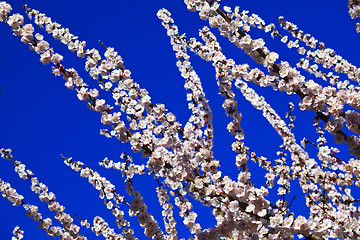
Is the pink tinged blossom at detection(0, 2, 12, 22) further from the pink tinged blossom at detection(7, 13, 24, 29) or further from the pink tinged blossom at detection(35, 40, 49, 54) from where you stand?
the pink tinged blossom at detection(35, 40, 49, 54)

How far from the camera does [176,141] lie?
4.91m

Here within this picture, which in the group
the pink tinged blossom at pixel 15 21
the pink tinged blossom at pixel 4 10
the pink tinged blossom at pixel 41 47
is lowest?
the pink tinged blossom at pixel 41 47

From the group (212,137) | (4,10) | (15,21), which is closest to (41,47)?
(15,21)

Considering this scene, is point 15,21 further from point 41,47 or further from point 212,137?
point 212,137

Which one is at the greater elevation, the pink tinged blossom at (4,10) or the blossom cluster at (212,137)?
the pink tinged blossom at (4,10)

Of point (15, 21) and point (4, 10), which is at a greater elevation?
point (4, 10)

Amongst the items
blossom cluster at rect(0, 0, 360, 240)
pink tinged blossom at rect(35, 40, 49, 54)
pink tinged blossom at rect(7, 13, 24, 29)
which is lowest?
blossom cluster at rect(0, 0, 360, 240)

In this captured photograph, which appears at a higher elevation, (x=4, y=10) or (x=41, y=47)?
(x=4, y=10)

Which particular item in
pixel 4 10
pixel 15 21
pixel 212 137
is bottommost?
pixel 212 137

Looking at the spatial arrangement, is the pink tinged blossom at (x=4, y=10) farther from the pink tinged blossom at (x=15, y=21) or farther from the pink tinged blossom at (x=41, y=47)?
the pink tinged blossom at (x=41, y=47)

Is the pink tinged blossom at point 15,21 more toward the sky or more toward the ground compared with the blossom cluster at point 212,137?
more toward the sky

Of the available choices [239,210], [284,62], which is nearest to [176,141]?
[239,210]

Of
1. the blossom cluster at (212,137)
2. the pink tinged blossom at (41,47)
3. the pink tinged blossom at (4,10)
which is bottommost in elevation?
the blossom cluster at (212,137)

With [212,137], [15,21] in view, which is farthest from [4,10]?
[212,137]
